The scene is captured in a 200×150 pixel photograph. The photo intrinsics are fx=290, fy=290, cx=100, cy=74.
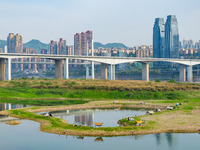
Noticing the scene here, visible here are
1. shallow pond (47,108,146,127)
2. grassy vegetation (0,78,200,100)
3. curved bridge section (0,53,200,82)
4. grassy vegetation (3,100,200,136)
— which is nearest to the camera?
grassy vegetation (3,100,200,136)

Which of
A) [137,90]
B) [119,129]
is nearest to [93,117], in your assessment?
[119,129]

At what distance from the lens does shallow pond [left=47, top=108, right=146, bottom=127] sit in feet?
122

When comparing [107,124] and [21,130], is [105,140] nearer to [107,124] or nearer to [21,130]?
[107,124]

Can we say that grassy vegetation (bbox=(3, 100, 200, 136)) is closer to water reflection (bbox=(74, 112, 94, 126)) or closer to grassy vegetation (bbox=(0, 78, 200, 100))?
water reflection (bbox=(74, 112, 94, 126))

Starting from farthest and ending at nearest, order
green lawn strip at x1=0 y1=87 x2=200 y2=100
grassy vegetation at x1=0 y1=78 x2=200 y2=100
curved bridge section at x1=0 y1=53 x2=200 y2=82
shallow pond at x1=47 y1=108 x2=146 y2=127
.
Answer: curved bridge section at x1=0 y1=53 x2=200 y2=82 → grassy vegetation at x1=0 y1=78 x2=200 y2=100 → green lawn strip at x1=0 y1=87 x2=200 y2=100 → shallow pond at x1=47 y1=108 x2=146 y2=127

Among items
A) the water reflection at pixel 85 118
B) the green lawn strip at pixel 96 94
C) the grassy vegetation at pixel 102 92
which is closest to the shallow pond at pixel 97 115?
the water reflection at pixel 85 118

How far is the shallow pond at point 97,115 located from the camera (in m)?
37.1

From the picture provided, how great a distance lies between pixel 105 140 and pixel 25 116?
1617 cm

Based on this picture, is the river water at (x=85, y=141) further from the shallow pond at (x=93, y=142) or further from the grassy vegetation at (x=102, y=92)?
the grassy vegetation at (x=102, y=92)

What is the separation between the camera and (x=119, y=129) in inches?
1233

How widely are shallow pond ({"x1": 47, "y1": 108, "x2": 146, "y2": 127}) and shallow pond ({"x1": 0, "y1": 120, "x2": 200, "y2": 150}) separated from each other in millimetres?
6259

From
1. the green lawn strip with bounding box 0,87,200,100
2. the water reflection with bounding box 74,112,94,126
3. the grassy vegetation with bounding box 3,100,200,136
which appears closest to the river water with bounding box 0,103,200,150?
the grassy vegetation with bounding box 3,100,200,136

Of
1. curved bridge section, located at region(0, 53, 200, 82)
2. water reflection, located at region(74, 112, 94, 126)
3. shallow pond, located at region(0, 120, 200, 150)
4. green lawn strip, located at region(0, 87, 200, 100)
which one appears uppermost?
curved bridge section, located at region(0, 53, 200, 82)

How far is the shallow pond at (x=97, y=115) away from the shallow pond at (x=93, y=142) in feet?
20.5
